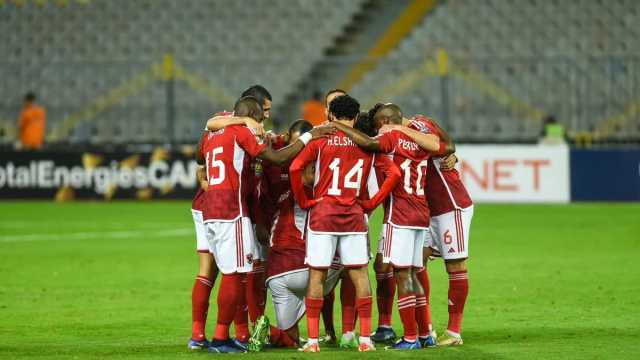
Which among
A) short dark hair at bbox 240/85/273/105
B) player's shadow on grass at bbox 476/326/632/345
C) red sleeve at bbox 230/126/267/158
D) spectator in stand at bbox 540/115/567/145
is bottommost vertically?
player's shadow on grass at bbox 476/326/632/345

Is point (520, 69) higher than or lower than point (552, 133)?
higher

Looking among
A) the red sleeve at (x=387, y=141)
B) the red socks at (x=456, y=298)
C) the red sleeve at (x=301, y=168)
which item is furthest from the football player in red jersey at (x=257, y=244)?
the red socks at (x=456, y=298)

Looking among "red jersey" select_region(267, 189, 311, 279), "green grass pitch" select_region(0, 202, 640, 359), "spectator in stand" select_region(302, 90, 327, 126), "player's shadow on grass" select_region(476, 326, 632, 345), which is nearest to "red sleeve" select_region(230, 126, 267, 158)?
"red jersey" select_region(267, 189, 311, 279)

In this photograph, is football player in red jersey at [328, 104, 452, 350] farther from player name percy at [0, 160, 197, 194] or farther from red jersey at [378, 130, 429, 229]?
player name percy at [0, 160, 197, 194]

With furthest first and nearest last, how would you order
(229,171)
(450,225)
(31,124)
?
(31,124)
(450,225)
(229,171)

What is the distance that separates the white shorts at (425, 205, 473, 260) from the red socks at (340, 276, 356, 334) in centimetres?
82

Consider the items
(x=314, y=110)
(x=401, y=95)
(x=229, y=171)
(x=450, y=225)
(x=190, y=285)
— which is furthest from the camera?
(x=401, y=95)

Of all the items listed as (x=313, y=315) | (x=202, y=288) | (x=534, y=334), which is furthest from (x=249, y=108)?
(x=534, y=334)

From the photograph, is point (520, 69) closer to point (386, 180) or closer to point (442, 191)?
point (442, 191)

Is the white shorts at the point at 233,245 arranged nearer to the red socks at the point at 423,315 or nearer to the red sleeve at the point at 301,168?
the red sleeve at the point at 301,168

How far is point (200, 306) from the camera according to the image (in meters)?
10.0

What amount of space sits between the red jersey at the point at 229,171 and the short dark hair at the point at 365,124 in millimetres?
892

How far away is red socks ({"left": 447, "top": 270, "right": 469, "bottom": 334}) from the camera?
33.3 feet

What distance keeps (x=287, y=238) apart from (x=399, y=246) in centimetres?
99
